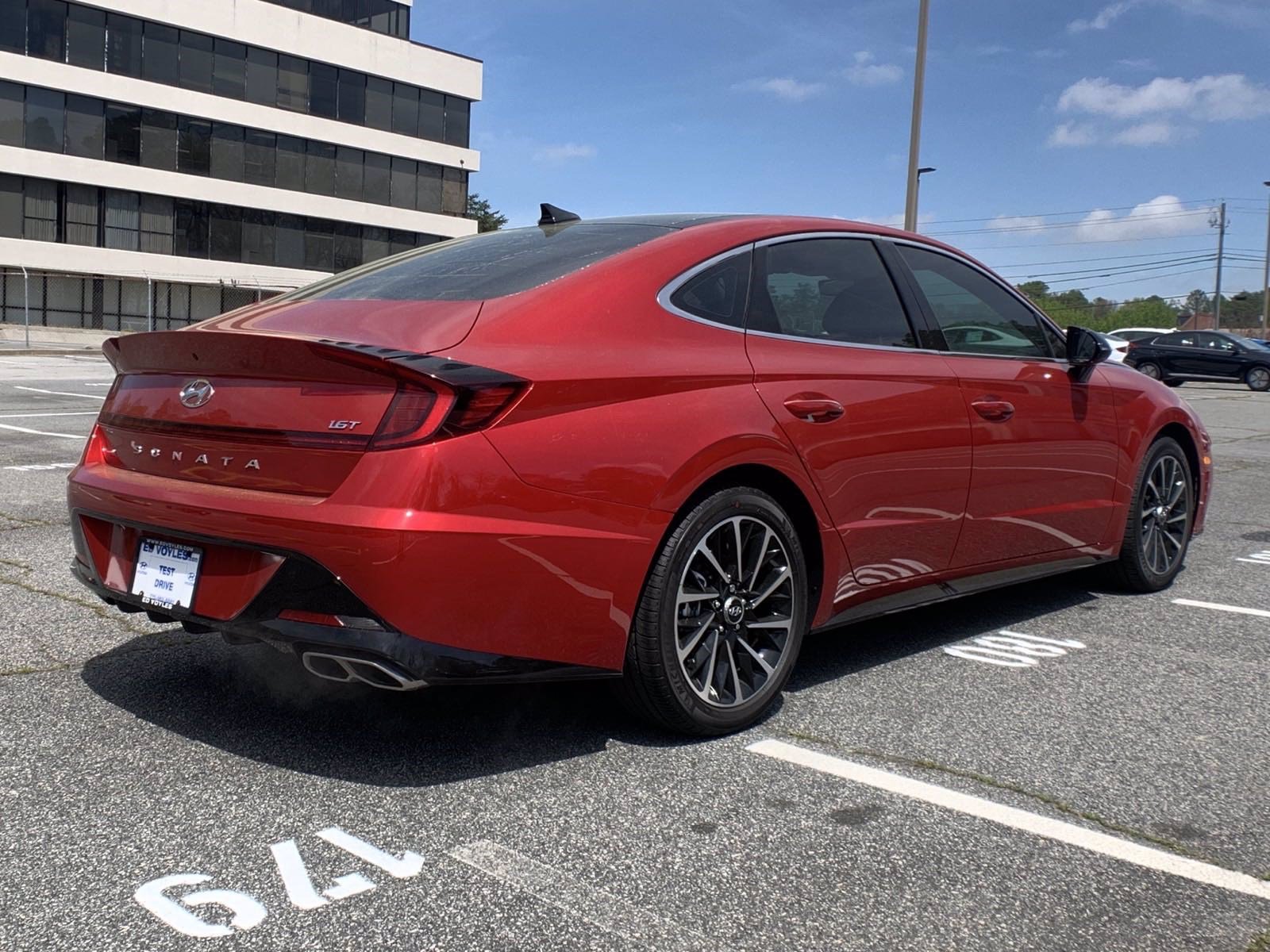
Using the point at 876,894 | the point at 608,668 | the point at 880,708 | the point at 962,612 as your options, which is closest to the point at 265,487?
the point at 608,668

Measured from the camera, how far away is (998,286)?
5000 millimetres

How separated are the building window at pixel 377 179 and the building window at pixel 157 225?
8277mm

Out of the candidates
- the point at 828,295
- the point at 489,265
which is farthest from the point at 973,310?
the point at 489,265

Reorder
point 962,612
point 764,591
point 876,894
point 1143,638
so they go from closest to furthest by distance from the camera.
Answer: point 876,894, point 764,591, point 1143,638, point 962,612

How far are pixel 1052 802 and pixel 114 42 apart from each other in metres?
45.8

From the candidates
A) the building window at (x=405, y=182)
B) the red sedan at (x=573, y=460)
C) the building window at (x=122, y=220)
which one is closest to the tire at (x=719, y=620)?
the red sedan at (x=573, y=460)

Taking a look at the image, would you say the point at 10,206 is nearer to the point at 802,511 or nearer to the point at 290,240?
the point at 290,240

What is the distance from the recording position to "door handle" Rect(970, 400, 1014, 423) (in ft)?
14.9

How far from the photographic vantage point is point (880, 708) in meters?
3.93

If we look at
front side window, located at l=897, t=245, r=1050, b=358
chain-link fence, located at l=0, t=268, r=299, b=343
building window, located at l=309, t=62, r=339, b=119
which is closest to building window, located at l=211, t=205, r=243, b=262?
chain-link fence, located at l=0, t=268, r=299, b=343

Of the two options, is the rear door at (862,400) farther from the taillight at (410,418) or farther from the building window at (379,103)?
the building window at (379,103)

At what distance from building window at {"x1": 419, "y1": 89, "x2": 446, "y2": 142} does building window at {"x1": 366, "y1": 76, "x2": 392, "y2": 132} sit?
1.50 metres

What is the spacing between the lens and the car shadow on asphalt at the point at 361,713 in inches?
132

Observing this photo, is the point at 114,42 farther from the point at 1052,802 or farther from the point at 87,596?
the point at 1052,802
